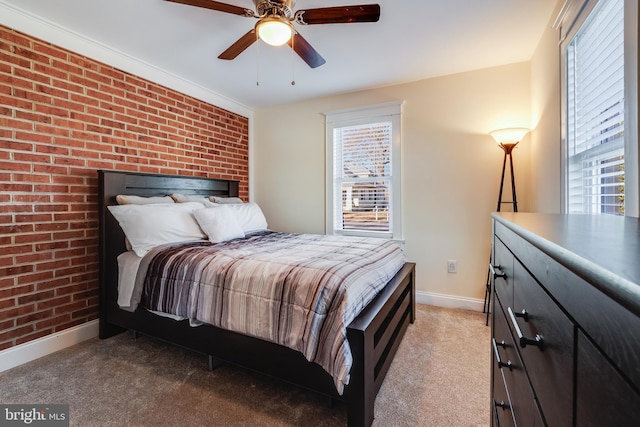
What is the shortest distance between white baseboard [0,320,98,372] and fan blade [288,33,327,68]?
110 inches

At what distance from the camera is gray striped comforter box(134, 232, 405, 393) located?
1415mm

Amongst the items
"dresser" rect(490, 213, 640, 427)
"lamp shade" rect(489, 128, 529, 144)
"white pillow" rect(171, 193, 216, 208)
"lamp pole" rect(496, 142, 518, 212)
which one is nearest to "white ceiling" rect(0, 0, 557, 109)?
"lamp shade" rect(489, 128, 529, 144)

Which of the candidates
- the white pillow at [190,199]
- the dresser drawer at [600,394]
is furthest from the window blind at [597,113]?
the white pillow at [190,199]

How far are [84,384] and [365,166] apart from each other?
3096 millimetres

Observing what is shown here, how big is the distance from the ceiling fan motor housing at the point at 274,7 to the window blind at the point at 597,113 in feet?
5.28

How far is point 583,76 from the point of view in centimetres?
166

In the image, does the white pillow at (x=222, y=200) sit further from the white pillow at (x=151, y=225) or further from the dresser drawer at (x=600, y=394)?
the dresser drawer at (x=600, y=394)

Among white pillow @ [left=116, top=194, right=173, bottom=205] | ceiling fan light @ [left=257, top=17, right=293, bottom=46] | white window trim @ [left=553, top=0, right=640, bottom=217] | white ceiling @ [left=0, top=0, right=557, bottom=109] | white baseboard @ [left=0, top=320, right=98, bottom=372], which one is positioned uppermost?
white ceiling @ [left=0, top=0, right=557, bottom=109]

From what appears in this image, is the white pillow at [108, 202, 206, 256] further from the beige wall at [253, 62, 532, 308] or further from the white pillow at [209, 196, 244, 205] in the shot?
the beige wall at [253, 62, 532, 308]

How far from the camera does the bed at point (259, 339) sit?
1.39 m

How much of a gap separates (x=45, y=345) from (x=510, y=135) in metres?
4.12

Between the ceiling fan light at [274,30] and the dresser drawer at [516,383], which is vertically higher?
the ceiling fan light at [274,30]

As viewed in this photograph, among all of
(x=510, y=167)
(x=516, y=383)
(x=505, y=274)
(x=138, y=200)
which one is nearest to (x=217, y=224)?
(x=138, y=200)

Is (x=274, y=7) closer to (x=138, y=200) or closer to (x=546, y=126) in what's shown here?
(x=138, y=200)
